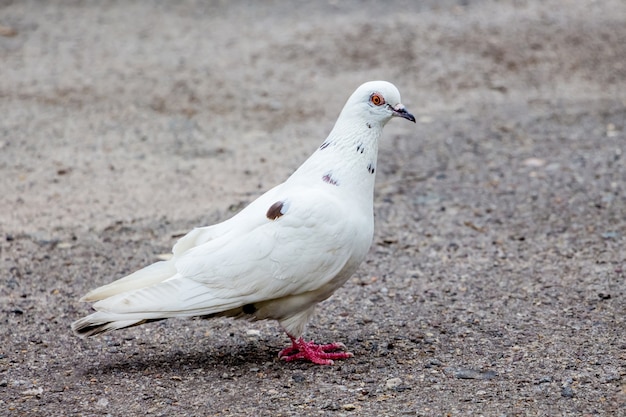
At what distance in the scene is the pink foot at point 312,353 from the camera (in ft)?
14.9

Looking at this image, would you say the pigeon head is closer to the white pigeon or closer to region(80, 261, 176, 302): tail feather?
the white pigeon

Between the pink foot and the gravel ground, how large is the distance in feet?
0.18

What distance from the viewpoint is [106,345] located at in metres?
4.77

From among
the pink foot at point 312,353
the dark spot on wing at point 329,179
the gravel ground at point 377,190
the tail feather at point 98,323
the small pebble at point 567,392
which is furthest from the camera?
the pink foot at point 312,353

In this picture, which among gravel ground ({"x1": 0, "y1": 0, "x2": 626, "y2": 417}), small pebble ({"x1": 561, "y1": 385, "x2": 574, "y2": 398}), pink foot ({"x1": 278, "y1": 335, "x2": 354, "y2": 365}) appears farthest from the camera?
pink foot ({"x1": 278, "y1": 335, "x2": 354, "y2": 365})

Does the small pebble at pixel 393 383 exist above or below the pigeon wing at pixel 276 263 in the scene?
below

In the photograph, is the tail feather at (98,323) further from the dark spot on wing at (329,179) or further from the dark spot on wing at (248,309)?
the dark spot on wing at (329,179)

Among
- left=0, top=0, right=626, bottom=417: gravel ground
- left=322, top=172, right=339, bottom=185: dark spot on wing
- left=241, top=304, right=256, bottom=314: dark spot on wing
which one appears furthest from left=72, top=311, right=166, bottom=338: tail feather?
left=322, top=172, right=339, bottom=185: dark spot on wing

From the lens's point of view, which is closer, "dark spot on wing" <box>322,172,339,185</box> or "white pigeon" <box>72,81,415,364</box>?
"white pigeon" <box>72,81,415,364</box>

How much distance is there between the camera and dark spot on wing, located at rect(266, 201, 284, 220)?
4.36 metres

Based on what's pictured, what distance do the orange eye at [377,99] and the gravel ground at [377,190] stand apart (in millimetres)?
1275

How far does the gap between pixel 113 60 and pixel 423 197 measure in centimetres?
440

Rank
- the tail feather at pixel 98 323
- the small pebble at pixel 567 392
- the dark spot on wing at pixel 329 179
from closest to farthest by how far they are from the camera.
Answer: the small pebble at pixel 567 392, the tail feather at pixel 98 323, the dark spot on wing at pixel 329 179

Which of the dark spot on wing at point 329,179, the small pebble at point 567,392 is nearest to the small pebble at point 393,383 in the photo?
the small pebble at point 567,392
